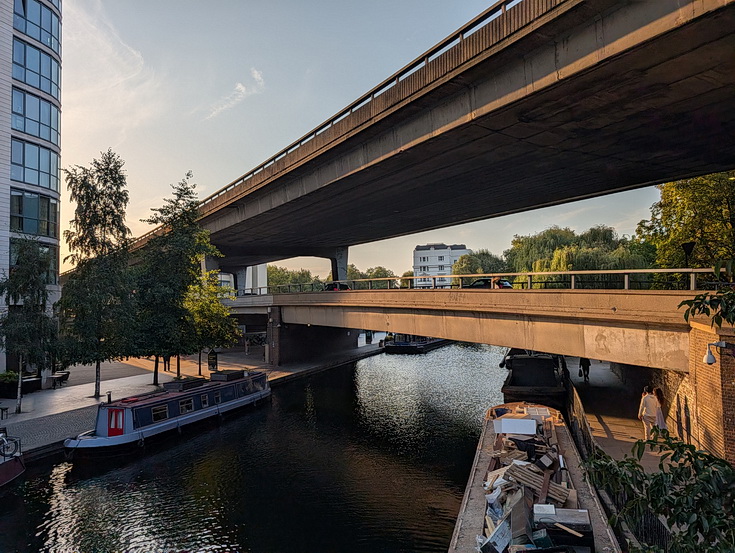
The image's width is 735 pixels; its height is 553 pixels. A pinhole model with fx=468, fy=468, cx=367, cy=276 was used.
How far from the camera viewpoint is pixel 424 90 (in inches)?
606

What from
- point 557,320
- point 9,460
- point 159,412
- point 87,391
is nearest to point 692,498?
point 557,320

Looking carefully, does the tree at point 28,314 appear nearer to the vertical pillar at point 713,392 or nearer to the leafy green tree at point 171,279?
the leafy green tree at point 171,279

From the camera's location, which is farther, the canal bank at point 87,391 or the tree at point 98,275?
the tree at point 98,275

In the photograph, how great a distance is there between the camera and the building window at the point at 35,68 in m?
26.3

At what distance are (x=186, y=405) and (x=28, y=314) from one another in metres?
7.49

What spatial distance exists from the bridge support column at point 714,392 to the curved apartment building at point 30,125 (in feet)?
93.8

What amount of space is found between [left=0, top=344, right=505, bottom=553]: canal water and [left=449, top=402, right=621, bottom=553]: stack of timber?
6.79 ft

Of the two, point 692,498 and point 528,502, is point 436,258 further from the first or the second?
point 692,498

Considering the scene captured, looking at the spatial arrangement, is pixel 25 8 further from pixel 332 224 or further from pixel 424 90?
pixel 424 90

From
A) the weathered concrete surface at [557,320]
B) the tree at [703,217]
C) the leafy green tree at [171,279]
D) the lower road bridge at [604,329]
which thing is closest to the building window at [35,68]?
the leafy green tree at [171,279]

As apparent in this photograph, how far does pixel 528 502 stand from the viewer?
886 cm

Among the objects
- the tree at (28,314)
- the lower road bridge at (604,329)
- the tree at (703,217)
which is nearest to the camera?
the lower road bridge at (604,329)

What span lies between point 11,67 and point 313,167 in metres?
17.4

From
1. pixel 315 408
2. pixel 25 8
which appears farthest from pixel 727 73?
pixel 25 8
